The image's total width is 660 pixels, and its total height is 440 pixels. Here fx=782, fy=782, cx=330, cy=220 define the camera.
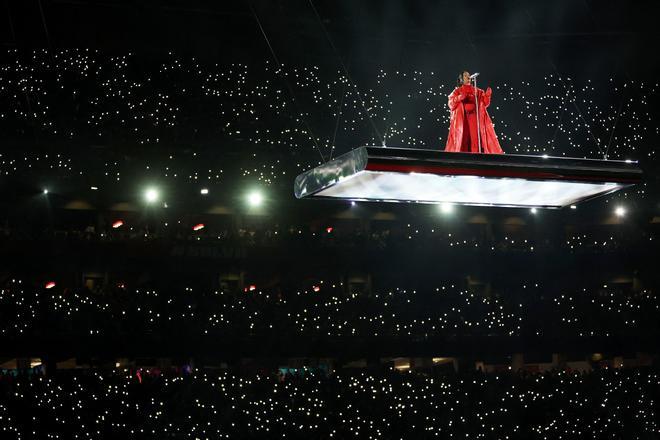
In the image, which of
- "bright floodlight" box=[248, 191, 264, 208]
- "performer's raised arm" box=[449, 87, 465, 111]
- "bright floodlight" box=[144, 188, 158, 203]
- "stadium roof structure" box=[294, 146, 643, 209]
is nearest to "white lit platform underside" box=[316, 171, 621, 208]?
"stadium roof structure" box=[294, 146, 643, 209]

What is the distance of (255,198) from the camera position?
18.1m

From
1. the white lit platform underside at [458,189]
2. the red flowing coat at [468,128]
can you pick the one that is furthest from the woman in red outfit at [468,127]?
the white lit platform underside at [458,189]

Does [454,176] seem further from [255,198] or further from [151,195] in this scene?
[151,195]

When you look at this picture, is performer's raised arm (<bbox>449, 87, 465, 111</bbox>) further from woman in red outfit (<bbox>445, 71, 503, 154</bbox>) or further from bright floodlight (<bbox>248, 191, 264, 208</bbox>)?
bright floodlight (<bbox>248, 191, 264, 208</bbox>)

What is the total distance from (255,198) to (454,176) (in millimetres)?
11623

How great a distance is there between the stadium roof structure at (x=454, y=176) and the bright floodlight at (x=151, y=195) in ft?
33.2

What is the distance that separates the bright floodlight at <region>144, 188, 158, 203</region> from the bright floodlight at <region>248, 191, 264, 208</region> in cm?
212

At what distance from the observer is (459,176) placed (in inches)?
269

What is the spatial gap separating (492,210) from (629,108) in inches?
199

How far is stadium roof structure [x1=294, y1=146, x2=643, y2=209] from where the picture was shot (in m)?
6.51

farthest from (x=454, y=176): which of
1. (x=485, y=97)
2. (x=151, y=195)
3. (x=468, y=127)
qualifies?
(x=151, y=195)

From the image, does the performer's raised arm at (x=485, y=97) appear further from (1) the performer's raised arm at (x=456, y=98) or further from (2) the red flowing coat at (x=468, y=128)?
(1) the performer's raised arm at (x=456, y=98)

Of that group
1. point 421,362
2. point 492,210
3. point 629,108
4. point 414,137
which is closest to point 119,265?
point 414,137

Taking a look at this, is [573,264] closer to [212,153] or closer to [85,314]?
[212,153]
